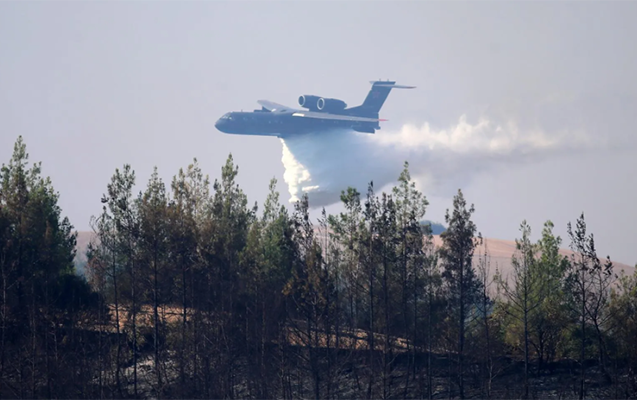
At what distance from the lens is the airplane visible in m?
106

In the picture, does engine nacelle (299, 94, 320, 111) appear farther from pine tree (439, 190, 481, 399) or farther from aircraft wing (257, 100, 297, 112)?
pine tree (439, 190, 481, 399)

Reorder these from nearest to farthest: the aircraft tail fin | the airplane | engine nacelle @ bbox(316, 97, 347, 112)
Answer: the airplane < engine nacelle @ bbox(316, 97, 347, 112) < the aircraft tail fin

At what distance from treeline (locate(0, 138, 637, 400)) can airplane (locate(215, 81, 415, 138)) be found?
198ft

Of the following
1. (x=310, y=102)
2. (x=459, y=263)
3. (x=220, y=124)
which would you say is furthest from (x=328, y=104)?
(x=459, y=263)

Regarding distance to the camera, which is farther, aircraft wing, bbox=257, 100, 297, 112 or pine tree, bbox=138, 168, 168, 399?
aircraft wing, bbox=257, 100, 297, 112

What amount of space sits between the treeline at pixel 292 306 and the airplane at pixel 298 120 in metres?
60.2

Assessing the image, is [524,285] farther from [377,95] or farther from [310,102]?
[377,95]

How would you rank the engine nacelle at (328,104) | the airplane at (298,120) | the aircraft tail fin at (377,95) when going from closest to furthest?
the airplane at (298,120), the engine nacelle at (328,104), the aircraft tail fin at (377,95)

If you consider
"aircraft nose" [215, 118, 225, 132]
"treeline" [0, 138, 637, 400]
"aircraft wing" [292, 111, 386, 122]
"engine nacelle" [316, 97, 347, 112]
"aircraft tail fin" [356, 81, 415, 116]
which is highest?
"aircraft tail fin" [356, 81, 415, 116]

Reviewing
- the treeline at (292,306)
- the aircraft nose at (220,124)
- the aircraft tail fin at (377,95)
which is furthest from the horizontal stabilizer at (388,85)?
the treeline at (292,306)

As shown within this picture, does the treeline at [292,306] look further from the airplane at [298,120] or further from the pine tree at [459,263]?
the airplane at [298,120]

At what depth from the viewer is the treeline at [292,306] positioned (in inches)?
1487

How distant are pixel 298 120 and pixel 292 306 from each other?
2716 inches

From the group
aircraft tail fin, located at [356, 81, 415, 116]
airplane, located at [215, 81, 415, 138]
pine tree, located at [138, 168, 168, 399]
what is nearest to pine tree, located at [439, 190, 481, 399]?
pine tree, located at [138, 168, 168, 399]
